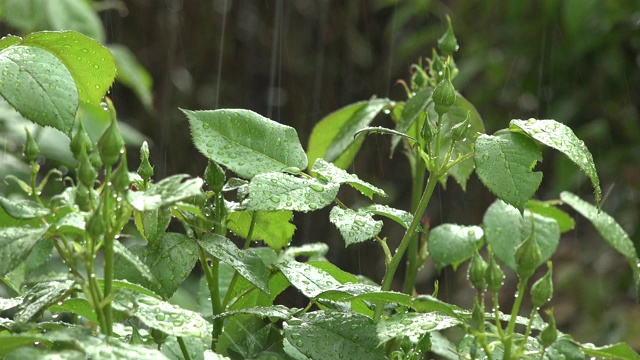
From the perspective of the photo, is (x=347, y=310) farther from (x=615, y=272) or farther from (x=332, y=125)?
(x=615, y=272)

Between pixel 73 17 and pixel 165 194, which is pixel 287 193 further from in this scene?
pixel 73 17

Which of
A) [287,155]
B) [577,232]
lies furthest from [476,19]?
[287,155]

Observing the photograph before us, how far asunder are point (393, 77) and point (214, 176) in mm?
2879

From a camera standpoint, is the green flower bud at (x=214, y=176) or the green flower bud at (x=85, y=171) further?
the green flower bud at (x=214, y=176)

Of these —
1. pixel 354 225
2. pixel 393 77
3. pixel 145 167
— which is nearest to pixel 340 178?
pixel 354 225

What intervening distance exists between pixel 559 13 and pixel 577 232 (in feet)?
2.25

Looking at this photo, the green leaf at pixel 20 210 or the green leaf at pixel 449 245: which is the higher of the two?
the green leaf at pixel 20 210

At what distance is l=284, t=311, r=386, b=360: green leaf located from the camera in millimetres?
611

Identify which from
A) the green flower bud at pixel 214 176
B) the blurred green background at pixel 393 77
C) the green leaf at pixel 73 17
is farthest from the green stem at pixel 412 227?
the green leaf at pixel 73 17

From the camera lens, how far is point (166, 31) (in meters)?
3.65

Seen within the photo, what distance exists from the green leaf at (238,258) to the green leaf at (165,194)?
10 centimetres

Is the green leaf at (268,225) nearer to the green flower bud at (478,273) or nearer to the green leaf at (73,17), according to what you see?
the green flower bud at (478,273)

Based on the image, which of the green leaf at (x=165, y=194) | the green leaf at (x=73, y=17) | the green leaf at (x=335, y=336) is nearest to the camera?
the green leaf at (x=165, y=194)

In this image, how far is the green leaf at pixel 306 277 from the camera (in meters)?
0.67
